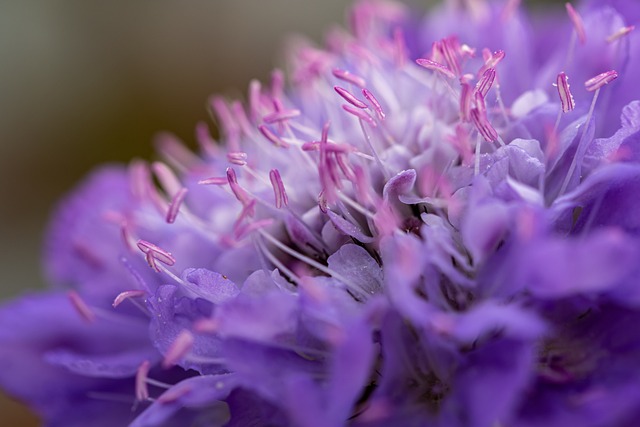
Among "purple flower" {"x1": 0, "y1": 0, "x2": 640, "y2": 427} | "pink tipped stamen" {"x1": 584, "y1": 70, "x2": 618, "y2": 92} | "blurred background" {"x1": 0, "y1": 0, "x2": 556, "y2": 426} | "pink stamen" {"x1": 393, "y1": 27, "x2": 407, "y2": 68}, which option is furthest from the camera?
"blurred background" {"x1": 0, "y1": 0, "x2": 556, "y2": 426}

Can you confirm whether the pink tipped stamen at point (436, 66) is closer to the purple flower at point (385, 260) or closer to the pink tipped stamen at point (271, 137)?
the purple flower at point (385, 260)

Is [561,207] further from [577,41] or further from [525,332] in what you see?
[577,41]

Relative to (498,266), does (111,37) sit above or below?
above

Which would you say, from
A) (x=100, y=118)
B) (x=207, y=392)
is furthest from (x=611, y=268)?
(x=100, y=118)

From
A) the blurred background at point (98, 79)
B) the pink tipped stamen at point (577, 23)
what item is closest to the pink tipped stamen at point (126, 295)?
the pink tipped stamen at point (577, 23)

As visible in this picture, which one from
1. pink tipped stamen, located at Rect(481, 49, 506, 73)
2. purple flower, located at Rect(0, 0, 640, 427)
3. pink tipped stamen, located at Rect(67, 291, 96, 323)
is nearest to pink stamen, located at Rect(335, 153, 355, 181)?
purple flower, located at Rect(0, 0, 640, 427)

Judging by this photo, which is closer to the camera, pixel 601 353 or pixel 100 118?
pixel 601 353

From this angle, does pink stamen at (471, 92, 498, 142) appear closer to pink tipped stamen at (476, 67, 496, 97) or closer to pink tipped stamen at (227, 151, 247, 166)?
pink tipped stamen at (476, 67, 496, 97)
